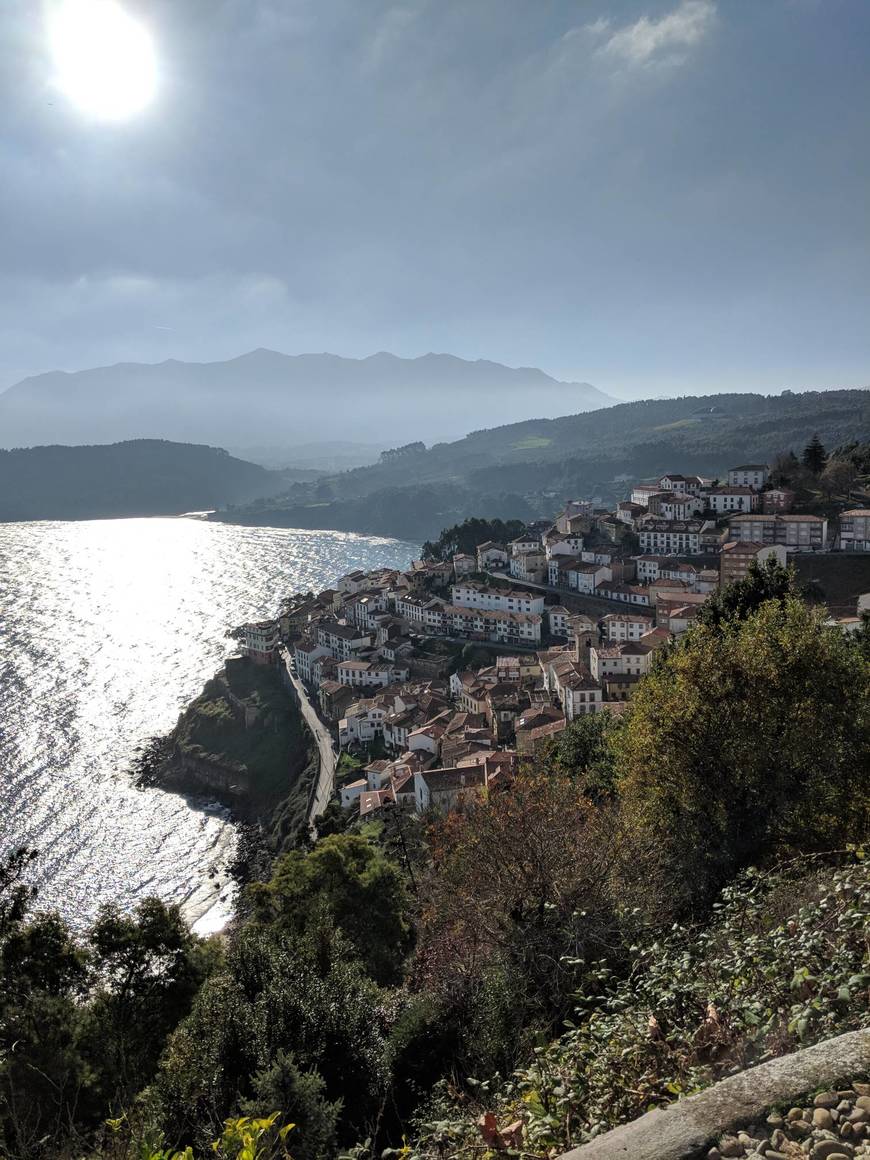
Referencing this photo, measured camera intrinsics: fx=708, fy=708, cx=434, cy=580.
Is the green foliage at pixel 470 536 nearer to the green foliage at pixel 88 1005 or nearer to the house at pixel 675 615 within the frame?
the house at pixel 675 615

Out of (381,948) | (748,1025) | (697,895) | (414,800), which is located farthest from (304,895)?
(414,800)

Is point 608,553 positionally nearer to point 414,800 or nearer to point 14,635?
point 414,800

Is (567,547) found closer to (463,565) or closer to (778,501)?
(463,565)

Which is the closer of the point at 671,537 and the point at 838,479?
the point at 838,479

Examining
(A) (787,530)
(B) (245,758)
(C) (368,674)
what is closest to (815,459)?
(A) (787,530)

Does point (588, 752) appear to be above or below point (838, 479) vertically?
below
